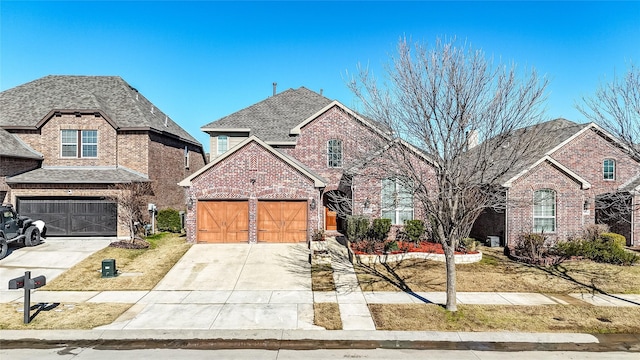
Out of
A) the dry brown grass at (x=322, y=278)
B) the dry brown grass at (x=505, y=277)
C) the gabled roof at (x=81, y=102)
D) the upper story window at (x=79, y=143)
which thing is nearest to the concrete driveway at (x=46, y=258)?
the upper story window at (x=79, y=143)

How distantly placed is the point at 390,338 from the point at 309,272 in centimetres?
590

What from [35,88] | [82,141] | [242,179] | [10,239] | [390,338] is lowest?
[390,338]

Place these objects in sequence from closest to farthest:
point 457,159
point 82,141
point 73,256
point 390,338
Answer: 1. point 390,338
2. point 457,159
3. point 73,256
4. point 82,141

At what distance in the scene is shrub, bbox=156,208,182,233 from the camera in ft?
73.6

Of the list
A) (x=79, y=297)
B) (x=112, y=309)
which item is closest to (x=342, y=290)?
(x=112, y=309)

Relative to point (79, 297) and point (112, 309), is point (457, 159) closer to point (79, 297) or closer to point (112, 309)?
point (112, 309)

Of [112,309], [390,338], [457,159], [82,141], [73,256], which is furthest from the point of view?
[82,141]

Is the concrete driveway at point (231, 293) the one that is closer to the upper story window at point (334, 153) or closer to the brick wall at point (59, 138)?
the upper story window at point (334, 153)

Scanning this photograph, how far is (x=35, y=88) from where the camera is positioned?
24922 millimetres

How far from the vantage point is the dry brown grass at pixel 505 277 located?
41.9 feet

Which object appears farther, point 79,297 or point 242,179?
point 242,179

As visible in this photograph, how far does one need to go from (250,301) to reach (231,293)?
3.77ft

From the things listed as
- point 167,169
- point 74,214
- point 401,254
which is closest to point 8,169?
point 74,214

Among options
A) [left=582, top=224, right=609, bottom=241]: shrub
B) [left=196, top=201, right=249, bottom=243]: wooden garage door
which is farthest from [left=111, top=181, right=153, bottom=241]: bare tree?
[left=582, top=224, right=609, bottom=241]: shrub
